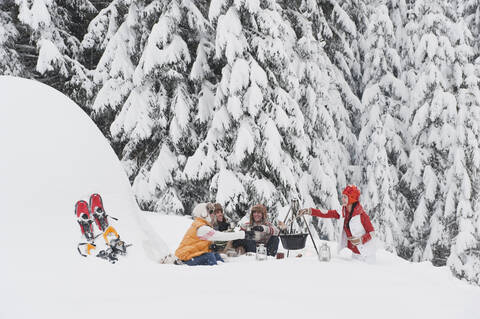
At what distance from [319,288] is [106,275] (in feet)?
6.41

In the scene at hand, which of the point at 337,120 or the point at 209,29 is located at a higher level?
the point at 209,29

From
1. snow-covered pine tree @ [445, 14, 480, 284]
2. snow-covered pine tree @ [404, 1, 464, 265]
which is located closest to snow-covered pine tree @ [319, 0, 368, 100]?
snow-covered pine tree @ [404, 1, 464, 265]

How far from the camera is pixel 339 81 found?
44.7 ft

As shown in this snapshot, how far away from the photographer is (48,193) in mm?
4027

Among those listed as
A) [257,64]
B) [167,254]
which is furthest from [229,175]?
[167,254]

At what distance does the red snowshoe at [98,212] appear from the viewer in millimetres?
4277

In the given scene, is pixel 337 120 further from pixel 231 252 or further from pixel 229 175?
pixel 231 252

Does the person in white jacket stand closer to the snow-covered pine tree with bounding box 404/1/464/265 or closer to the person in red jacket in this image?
the person in red jacket

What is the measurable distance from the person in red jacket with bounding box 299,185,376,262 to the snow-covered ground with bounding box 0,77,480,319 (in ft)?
2.37

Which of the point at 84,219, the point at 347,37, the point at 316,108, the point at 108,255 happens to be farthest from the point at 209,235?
the point at 347,37

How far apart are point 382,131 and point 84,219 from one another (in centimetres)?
1096

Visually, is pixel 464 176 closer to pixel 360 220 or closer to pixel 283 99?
pixel 283 99

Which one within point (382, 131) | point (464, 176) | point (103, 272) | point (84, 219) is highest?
point (84, 219)

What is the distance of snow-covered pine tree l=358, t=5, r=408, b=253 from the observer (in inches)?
514
